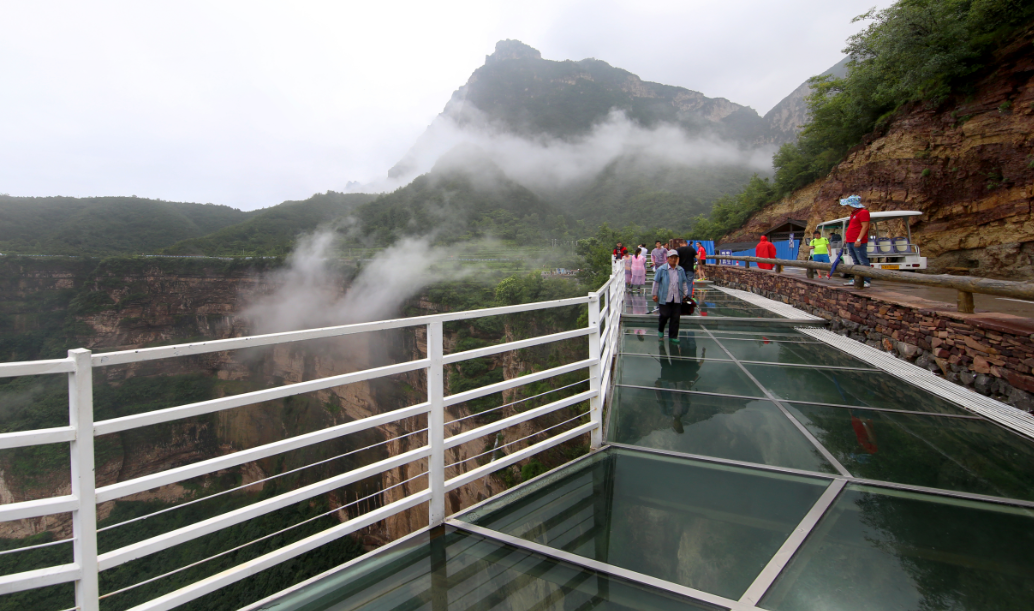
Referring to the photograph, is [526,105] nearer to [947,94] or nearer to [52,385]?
[52,385]

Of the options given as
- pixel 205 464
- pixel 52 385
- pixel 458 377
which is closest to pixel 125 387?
pixel 52 385

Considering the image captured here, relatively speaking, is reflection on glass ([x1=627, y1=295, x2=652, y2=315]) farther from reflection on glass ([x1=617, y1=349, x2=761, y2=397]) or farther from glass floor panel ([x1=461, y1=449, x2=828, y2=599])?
glass floor panel ([x1=461, y1=449, x2=828, y2=599])

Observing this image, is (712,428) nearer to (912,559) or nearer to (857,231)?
(912,559)

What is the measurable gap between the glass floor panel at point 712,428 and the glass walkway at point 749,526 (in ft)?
0.06

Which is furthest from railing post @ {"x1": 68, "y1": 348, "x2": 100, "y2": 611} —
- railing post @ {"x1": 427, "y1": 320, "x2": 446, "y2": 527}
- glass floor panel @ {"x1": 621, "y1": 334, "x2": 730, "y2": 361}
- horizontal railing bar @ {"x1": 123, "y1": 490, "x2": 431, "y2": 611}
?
glass floor panel @ {"x1": 621, "y1": 334, "x2": 730, "y2": 361}

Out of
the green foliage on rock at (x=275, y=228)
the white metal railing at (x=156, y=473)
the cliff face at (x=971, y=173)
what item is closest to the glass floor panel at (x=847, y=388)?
the white metal railing at (x=156, y=473)

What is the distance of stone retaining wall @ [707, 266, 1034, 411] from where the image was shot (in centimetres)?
387

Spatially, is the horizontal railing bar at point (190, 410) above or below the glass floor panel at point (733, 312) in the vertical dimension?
above

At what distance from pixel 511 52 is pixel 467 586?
20523cm

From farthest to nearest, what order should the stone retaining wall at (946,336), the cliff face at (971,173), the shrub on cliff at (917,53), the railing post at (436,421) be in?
the shrub on cliff at (917,53)
the cliff face at (971,173)
the stone retaining wall at (946,336)
the railing post at (436,421)

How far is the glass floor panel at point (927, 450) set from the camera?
274 centimetres

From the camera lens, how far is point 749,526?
2.31 m

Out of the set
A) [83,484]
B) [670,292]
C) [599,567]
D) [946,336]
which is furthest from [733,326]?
[83,484]

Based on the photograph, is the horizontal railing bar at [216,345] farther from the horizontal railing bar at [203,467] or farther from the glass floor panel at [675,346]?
the glass floor panel at [675,346]
